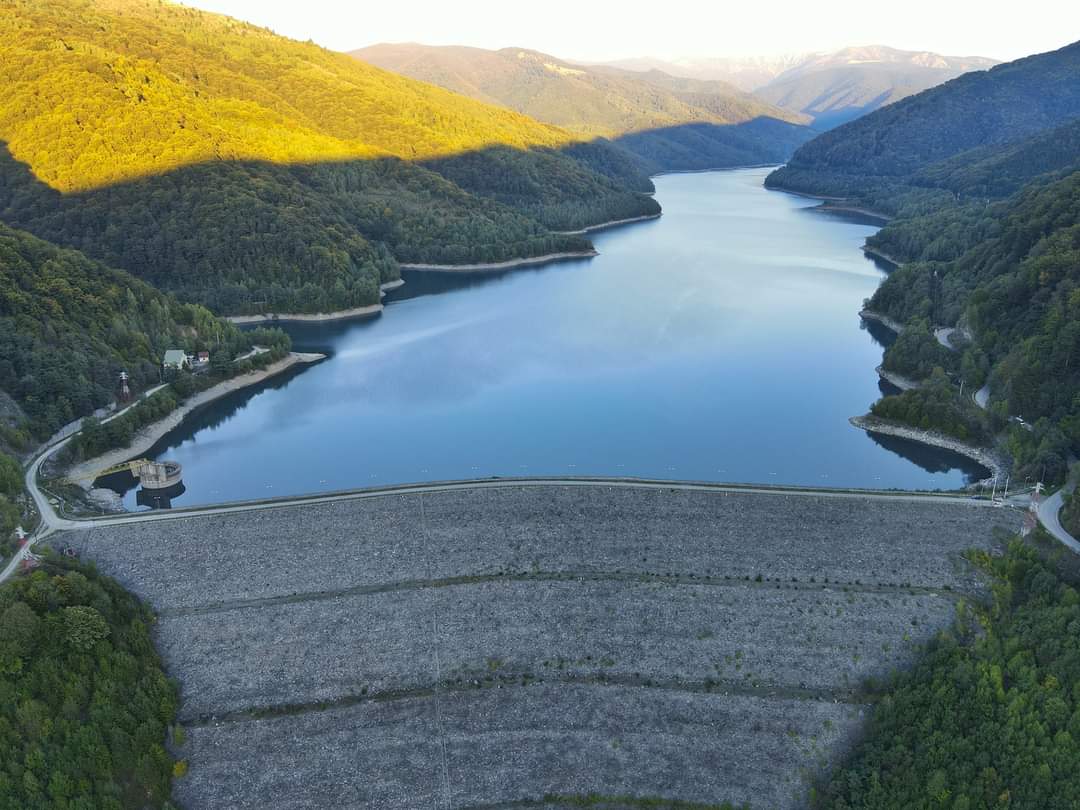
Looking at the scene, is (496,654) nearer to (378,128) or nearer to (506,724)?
(506,724)

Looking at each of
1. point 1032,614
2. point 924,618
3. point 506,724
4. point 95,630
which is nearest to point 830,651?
point 924,618

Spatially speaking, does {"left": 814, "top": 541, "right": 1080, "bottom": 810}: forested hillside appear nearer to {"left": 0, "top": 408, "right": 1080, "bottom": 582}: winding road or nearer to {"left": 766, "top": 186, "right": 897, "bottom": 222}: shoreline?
{"left": 0, "top": 408, "right": 1080, "bottom": 582}: winding road

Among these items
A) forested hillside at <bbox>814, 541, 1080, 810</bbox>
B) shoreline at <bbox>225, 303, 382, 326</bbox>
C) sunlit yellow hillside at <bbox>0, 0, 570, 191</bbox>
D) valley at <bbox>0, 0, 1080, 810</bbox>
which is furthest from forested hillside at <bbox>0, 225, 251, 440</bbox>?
forested hillside at <bbox>814, 541, 1080, 810</bbox>

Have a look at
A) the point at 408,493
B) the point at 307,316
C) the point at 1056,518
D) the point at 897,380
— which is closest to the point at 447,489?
the point at 408,493

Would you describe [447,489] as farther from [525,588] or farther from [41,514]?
[41,514]

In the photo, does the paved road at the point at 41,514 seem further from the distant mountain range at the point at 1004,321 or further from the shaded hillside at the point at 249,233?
the distant mountain range at the point at 1004,321
